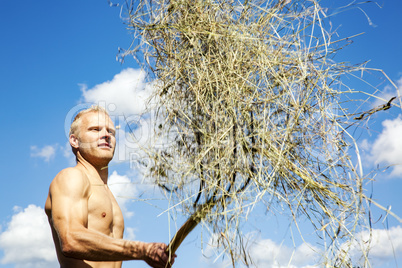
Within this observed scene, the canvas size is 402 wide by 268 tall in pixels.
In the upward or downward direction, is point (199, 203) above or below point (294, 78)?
below

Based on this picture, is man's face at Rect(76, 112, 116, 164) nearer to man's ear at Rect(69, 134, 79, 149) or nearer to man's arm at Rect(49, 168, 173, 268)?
man's ear at Rect(69, 134, 79, 149)

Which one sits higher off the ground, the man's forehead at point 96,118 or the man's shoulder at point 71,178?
the man's forehead at point 96,118

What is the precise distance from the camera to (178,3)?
236 centimetres

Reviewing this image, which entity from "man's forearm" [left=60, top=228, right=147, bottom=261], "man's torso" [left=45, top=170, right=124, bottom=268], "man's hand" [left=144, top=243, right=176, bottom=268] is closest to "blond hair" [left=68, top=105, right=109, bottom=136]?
"man's torso" [left=45, top=170, right=124, bottom=268]

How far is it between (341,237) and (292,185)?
38cm

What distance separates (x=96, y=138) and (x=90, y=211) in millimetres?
490

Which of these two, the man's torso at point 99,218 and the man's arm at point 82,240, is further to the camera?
the man's torso at point 99,218

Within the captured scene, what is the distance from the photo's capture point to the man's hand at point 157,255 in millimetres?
1926

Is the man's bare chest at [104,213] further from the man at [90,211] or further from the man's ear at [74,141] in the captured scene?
the man's ear at [74,141]

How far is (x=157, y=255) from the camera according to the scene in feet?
6.34

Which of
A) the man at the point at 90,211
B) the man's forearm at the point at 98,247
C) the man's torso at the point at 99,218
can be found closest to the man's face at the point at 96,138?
the man at the point at 90,211

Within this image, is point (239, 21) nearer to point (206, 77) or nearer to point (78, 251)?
point (206, 77)

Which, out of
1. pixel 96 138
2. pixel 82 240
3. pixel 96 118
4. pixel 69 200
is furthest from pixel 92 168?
pixel 82 240

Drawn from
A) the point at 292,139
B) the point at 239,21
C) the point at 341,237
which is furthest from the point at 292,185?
the point at 239,21
